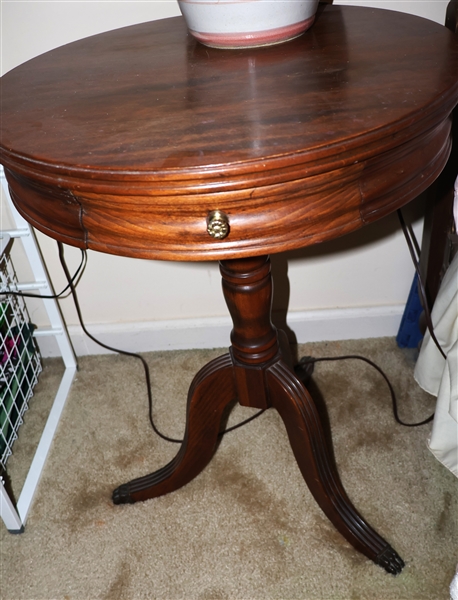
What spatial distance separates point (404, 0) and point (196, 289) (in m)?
0.66

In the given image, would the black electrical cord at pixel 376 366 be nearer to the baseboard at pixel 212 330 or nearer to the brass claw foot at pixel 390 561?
the baseboard at pixel 212 330

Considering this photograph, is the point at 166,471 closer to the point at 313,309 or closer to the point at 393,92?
the point at 313,309

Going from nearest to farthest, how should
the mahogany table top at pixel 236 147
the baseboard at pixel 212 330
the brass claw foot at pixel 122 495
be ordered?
the mahogany table top at pixel 236 147
the brass claw foot at pixel 122 495
the baseboard at pixel 212 330

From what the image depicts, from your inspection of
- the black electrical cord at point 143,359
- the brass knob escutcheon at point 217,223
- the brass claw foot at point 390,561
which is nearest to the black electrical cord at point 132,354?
the black electrical cord at point 143,359

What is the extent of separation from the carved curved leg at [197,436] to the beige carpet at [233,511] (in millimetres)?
29

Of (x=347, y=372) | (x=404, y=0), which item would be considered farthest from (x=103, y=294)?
(x=404, y=0)

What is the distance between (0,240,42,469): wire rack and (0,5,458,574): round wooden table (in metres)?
0.50

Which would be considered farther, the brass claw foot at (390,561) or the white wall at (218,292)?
the white wall at (218,292)

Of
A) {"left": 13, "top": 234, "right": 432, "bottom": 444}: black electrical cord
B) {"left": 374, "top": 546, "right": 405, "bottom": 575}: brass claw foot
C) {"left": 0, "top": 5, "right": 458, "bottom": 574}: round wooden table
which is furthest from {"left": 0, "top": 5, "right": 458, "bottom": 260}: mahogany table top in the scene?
{"left": 374, "top": 546, "right": 405, "bottom": 575}: brass claw foot

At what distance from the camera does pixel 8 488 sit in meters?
1.02

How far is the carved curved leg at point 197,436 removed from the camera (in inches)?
33.8

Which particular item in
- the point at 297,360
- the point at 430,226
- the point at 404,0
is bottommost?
the point at 297,360

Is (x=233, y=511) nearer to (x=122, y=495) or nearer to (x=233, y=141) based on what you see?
(x=122, y=495)

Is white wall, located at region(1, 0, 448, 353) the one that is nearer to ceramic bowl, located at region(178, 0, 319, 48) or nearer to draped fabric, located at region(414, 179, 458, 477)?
draped fabric, located at region(414, 179, 458, 477)
